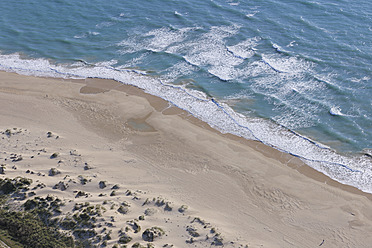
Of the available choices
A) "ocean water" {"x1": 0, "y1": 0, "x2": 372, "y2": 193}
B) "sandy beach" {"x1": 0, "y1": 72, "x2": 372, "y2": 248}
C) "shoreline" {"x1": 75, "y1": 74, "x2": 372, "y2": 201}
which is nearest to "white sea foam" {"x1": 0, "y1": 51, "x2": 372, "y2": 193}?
"ocean water" {"x1": 0, "y1": 0, "x2": 372, "y2": 193}

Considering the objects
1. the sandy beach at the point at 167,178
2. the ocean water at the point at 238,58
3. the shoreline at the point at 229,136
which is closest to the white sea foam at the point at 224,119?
the ocean water at the point at 238,58

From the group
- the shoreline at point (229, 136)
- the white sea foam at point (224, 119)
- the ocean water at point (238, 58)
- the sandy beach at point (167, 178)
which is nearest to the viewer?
the sandy beach at point (167, 178)

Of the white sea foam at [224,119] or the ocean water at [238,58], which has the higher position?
the ocean water at [238,58]

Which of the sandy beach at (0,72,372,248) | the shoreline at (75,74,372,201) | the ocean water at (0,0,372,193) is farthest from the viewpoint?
the ocean water at (0,0,372,193)

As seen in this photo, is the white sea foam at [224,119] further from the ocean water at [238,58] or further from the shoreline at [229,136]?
the shoreline at [229,136]

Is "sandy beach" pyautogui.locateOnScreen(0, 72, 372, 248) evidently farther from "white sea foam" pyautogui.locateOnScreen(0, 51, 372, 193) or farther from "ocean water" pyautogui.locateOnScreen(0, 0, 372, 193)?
"ocean water" pyautogui.locateOnScreen(0, 0, 372, 193)

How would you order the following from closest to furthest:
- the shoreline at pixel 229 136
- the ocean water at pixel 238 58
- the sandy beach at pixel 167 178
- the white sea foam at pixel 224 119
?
the sandy beach at pixel 167 178
the shoreline at pixel 229 136
the white sea foam at pixel 224 119
the ocean water at pixel 238 58

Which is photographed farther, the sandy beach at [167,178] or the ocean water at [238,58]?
the ocean water at [238,58]

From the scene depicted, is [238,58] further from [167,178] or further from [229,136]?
[167,178]
